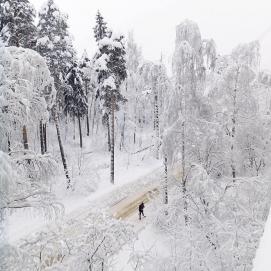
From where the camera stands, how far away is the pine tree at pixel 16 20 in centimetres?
1950

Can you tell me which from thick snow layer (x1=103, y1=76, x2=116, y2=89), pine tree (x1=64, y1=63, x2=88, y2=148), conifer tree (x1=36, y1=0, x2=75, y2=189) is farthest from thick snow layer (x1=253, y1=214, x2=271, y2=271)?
pine tree (x1=64, y1=63, x2=88, y2=148)

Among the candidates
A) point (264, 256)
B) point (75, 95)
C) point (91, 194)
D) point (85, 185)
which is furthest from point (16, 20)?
point (264, 256)

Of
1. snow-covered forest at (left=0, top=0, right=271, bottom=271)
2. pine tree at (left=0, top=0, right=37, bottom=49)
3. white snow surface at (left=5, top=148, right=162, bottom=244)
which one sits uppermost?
pine tree at (left=0, top=0, right=37, bottom=49)

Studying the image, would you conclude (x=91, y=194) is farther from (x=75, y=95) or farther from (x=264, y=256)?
(x=264, y=256)

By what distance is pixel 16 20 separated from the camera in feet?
64.7

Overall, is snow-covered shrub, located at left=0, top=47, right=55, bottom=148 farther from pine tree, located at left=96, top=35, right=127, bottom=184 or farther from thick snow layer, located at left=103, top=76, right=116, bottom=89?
pine tree, located at left=96, top=35, right=127, bottom=184

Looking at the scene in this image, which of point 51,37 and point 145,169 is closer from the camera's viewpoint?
point 51,37

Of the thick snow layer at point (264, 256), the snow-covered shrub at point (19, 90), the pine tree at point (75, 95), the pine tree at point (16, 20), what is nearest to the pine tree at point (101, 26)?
the pine tree at point (16, 20)

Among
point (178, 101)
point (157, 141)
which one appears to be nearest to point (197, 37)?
point (178, 101)

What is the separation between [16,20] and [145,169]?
17188 millimetres

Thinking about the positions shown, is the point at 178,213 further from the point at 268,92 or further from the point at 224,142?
the point at 268,92

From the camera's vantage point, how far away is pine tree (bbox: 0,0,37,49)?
1950 centimetres

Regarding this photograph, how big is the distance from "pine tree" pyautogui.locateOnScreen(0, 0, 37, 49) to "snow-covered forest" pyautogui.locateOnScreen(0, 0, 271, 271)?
0.05 metres

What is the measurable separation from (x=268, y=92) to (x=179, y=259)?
17.0 meters
